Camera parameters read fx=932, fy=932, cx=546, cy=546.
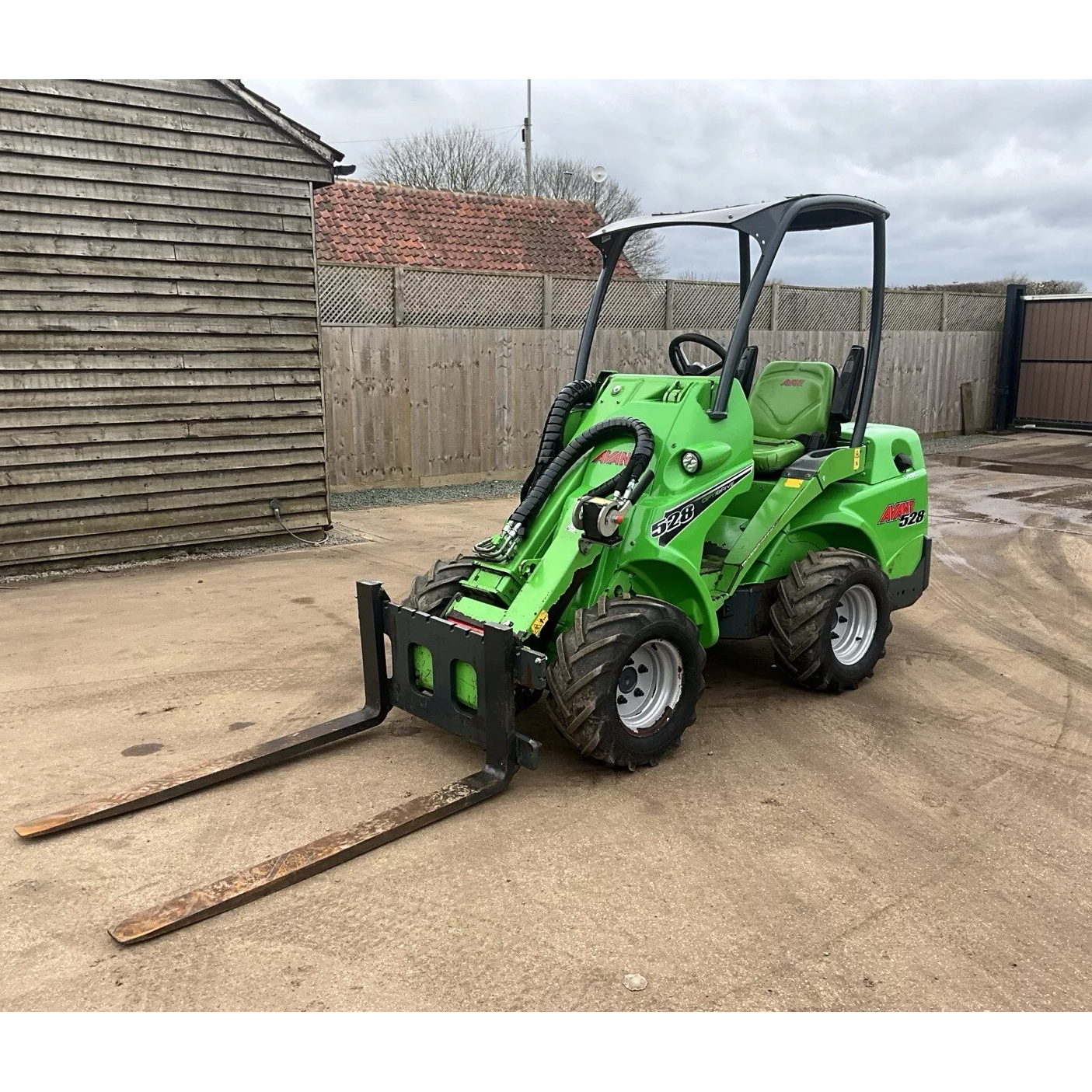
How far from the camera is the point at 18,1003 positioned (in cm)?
271

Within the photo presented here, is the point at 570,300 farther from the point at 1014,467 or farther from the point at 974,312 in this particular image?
the point at 974,312

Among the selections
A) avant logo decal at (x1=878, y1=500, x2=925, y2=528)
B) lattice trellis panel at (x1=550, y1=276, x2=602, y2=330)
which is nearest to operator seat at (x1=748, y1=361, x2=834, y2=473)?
avant logo decal at (x1=878, y1=500, x2=925, y2=528)

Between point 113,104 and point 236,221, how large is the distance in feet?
4.23

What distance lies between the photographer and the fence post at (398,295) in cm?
1215

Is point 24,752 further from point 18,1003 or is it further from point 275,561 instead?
point 275,561

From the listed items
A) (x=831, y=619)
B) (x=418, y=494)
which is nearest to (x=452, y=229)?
(x=418, y=494)

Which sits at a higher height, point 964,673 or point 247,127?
point 247,127

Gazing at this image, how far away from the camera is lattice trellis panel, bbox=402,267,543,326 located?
12453 millimetres

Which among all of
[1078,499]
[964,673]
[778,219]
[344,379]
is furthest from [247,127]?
[1078,499]

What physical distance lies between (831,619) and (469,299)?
9.26m

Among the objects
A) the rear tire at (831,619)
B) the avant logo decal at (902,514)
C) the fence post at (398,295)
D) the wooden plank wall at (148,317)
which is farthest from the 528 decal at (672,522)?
the fence post at (398,295)

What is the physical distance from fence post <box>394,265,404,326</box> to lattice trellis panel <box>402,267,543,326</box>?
0.07 m

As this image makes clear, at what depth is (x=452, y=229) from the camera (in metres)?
16.5

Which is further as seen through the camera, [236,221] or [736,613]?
[236,221]
